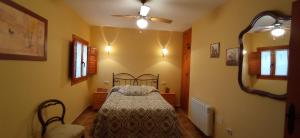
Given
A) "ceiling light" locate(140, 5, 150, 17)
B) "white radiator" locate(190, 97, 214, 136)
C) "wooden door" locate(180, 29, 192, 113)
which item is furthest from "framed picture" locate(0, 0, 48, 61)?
"wooden door" locate(180, 29, 192, 113)

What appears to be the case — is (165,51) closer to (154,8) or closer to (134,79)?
(134,79)

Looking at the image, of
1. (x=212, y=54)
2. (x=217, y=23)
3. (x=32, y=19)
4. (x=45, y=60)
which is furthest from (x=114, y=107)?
(x=217, y=23)

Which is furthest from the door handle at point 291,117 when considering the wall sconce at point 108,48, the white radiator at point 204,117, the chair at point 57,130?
the wall sconce at point 108,48

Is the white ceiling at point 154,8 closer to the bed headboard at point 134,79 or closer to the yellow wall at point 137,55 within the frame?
the yellow wall at point 137,55

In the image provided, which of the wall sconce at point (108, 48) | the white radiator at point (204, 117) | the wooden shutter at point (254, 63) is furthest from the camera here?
the wall sconce at point (108, 48)

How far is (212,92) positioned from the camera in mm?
A: 3176

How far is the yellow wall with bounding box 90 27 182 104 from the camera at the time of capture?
5.11 metres

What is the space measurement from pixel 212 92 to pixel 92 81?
347 cm

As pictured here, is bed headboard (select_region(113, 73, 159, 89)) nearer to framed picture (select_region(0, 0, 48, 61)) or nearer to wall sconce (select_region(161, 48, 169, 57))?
wall sconce (select_region(161, 48, 169, 57))

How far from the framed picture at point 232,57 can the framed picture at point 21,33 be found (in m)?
2.79

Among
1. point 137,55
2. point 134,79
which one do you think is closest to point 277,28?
point 137,55

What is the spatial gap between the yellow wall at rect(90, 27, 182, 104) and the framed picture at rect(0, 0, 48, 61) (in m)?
2.63

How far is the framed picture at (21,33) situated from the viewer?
168 cm

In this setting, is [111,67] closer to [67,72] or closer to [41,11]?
[67,72]
